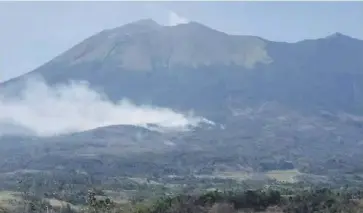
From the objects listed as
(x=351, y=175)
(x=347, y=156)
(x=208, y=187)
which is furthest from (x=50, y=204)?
(x=347, y=156)

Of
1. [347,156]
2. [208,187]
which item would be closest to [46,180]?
[208,187]

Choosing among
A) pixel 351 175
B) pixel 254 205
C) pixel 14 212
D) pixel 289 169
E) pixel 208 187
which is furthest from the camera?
pixel 289 169

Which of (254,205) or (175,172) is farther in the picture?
(175,172)

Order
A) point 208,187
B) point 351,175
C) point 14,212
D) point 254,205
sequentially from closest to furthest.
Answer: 1. point 254,205
2. point 14,212
3. point 208,187
4. point 351,175

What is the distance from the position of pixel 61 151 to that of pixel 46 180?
5827 cm

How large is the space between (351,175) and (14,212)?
285 feet

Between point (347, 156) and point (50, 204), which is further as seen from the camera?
point (347, 156)

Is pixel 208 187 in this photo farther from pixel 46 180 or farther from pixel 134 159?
pixel 134 159

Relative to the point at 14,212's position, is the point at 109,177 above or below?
above

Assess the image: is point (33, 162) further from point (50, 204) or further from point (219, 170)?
point (50, 204)

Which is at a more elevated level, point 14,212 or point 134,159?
point 134,159

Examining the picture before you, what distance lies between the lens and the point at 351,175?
14625cm

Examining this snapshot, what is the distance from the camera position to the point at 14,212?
77312mm

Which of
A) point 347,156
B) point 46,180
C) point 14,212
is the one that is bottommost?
point 14,212
